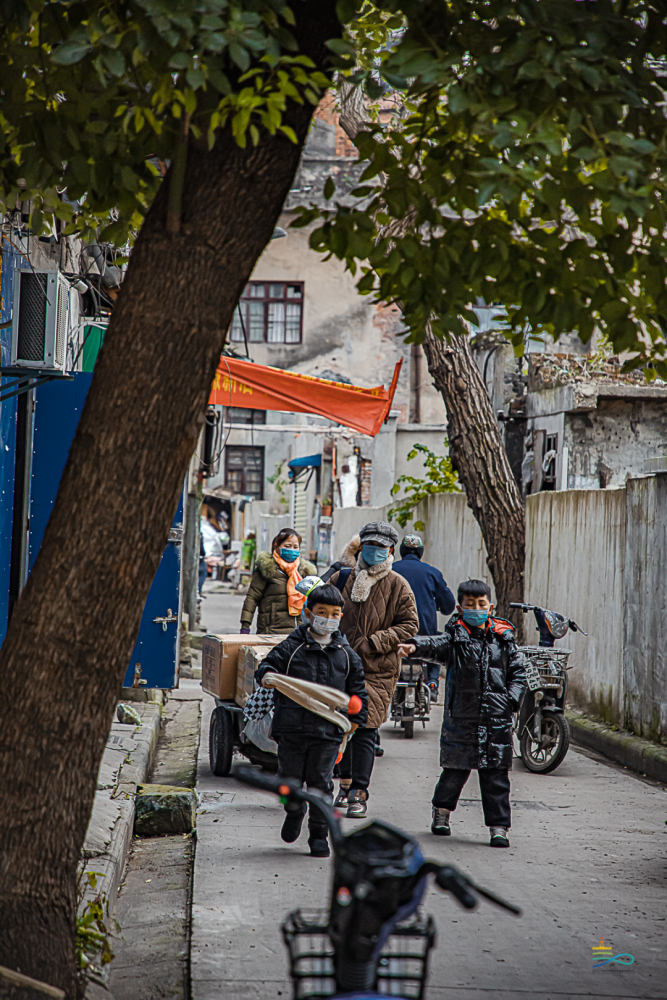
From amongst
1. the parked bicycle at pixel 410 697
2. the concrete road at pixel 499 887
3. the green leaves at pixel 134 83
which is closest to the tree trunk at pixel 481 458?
the parked bicycle at pixel 410 697

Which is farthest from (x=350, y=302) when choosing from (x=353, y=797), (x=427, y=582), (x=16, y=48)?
(x=16, y=48)

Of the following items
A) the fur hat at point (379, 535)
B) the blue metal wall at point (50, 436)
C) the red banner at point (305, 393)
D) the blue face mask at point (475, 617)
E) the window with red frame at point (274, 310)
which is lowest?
the blue face mask at point (475, 617)

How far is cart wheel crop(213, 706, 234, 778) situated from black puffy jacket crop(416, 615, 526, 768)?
1937 millimetres

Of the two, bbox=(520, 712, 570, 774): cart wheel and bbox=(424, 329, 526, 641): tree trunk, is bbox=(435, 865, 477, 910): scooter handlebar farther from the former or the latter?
bbox=(424, 329, 526, 641): tree trunk

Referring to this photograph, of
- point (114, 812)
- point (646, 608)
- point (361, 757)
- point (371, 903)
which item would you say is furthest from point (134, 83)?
point (646, 608)

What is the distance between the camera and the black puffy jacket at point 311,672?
6.10 m

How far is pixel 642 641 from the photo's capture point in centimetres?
932

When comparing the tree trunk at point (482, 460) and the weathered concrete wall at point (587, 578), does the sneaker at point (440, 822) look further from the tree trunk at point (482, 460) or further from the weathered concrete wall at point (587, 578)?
the tree trunk at point (482, 460)

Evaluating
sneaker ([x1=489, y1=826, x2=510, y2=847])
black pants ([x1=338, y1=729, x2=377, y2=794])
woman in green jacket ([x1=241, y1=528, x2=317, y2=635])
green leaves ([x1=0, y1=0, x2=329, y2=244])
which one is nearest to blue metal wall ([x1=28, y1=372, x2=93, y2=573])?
woman in green jacket ([x1=241, y1=528, x2=317, y2=635])

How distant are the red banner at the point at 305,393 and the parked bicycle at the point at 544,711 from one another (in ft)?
12.6

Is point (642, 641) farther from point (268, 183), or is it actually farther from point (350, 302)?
point (350, 302)

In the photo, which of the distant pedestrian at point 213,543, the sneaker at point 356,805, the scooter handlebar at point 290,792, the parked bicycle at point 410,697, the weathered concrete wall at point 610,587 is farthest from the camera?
the distant pedestrian at point 213,543

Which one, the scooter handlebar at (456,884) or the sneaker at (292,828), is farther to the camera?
the sneaker at (292,828)

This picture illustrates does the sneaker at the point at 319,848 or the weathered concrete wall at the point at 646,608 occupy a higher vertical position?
the weathered concrete wall at the point at 646,608
